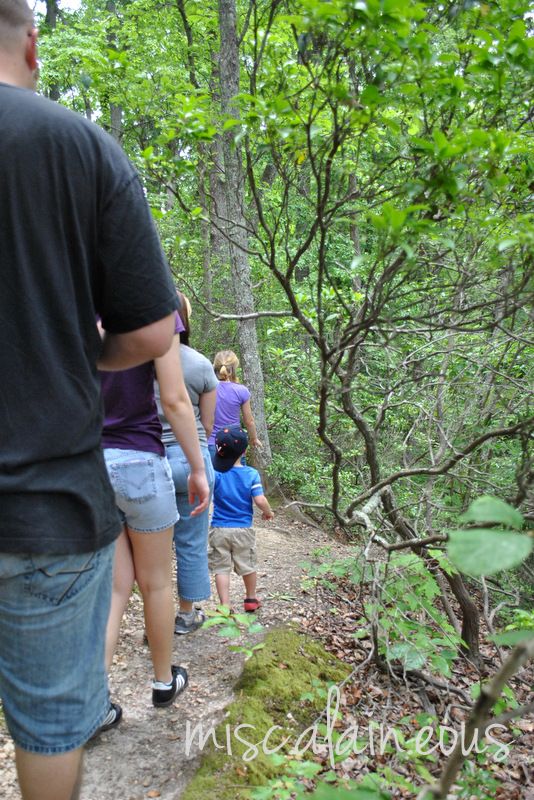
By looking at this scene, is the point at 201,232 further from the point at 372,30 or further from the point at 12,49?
the point at 12,49

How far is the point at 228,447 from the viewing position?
440 centimetres

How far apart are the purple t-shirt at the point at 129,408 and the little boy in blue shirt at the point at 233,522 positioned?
172cm

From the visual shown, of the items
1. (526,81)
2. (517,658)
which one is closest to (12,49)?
(517,658)

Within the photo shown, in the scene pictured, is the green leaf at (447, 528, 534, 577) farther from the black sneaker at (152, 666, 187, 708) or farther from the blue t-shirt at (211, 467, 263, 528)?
the blue t-shirt at (211, 467, 263, 528)

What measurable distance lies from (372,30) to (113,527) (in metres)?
2.05

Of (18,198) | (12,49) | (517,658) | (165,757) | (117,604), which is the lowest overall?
(165,757)

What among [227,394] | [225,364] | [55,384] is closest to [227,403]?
[227,394]

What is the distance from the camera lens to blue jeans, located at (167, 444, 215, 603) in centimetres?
335

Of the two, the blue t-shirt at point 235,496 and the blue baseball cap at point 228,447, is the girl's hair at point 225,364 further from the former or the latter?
the blue t-shirt at point 235,496

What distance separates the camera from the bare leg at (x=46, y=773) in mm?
1443

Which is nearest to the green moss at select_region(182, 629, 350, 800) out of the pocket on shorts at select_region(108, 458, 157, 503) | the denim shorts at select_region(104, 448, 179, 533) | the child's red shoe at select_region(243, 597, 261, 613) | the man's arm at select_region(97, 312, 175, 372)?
the child's red shoe at select_region(243, 597, 261, 613)

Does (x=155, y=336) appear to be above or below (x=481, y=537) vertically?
above

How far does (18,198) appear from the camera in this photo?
4.32 ft

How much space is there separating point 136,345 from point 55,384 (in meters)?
0.29
